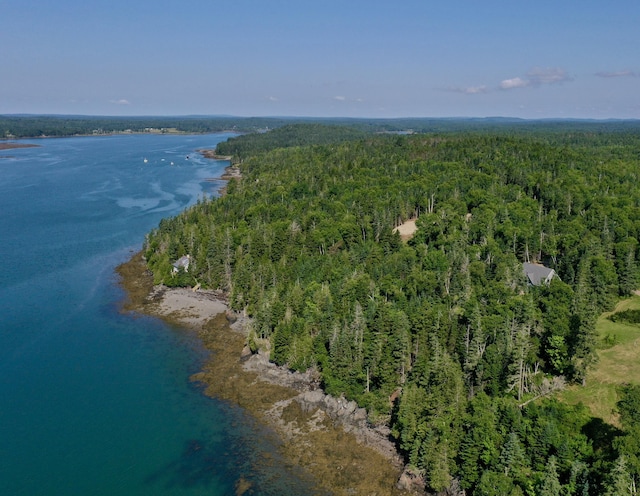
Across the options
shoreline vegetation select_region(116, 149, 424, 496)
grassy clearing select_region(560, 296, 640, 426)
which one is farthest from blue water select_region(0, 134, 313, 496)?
grassy clearing select_region(560, 296, 640, 426)

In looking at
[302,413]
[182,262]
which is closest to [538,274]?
[302,413]

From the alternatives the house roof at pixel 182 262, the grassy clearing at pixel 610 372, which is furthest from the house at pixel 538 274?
the house roof at pixel 182 262

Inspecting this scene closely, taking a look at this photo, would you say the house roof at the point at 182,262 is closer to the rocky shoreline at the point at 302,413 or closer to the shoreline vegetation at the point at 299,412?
the shoreline vegetation at the point at 299,412

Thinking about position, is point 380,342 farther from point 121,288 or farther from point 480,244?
point 121,288

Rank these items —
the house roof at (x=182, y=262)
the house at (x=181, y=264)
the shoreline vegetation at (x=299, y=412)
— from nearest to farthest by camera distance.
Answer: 1. the shoreline vegetation at (x=299, y=412)
2. the house at (x=181, y=264)
3. the house roof at (x=182, y=262)

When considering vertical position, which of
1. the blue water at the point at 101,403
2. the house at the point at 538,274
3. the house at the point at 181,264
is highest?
the house at the point at 538,274

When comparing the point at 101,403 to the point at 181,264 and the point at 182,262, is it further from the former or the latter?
the point at 182,262
